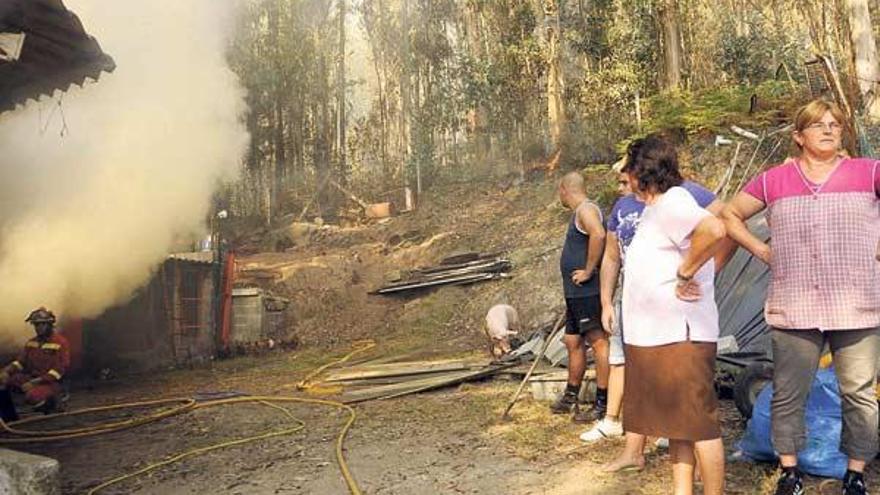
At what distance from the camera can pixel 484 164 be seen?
67.9ft

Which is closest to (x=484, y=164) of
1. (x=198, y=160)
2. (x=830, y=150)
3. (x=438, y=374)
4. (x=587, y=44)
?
(x=587, y=44)

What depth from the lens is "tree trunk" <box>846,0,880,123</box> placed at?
36.8 ft

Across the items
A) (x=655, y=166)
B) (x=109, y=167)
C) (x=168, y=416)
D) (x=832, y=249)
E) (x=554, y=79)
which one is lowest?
(x=168, y=416)

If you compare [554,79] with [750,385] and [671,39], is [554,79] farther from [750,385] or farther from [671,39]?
[750,385]

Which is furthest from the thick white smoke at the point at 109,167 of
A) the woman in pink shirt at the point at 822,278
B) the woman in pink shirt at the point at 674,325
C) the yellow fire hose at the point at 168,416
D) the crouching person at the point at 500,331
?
the woman in pink shirt at the point at 822,278

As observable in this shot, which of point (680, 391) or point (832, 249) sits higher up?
point (832, 249)

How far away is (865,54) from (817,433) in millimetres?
10736

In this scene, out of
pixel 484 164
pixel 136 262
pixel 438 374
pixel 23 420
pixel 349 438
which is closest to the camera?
pixel 349 438

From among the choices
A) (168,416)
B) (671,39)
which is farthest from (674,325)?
(671,39)

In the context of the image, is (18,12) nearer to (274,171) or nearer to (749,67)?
(749,67)

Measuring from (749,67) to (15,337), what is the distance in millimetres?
15806

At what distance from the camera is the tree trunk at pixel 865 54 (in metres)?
11.2

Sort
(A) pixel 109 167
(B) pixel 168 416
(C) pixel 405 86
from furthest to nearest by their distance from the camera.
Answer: (C) pixel 405 86 < (A) pixel 109 167 < (B) pixel 168 416

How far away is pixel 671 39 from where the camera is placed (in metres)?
15.4
